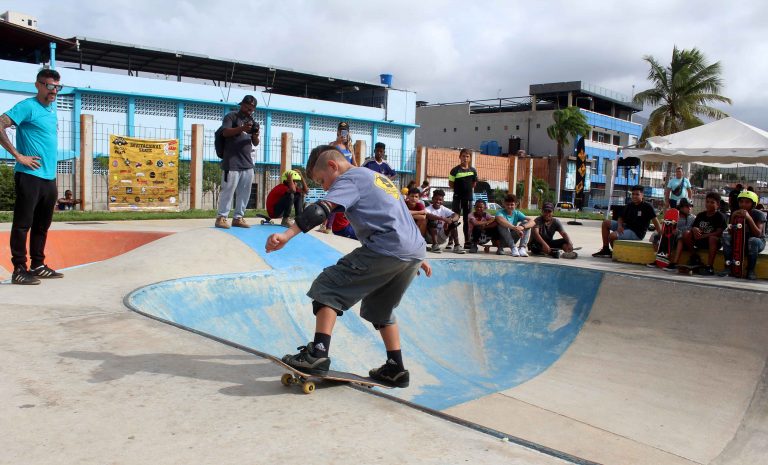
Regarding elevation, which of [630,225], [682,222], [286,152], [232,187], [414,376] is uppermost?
[286,152]

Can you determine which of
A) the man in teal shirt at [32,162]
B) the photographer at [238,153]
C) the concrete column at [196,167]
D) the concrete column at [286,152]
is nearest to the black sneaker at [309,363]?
the man in teal shirt at [32,162]

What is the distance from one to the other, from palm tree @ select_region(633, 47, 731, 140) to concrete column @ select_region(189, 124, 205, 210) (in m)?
27.2

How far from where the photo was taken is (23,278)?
566 centimetres

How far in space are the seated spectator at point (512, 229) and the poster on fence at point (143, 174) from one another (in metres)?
9.97

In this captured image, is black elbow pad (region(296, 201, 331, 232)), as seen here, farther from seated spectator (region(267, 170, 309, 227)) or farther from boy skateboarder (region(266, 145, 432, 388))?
seated spectator (region(267, 170, 309, 227))

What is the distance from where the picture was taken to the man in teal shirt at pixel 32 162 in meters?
5.48

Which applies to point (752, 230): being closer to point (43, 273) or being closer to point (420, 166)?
point (43, 273)

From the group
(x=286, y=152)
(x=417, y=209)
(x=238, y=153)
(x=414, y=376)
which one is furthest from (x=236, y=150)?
(x=286, y=152)

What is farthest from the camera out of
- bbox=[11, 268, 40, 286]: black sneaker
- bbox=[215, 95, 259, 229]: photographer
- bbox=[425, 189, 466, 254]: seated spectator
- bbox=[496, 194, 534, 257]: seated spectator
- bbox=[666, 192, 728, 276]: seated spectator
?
bbox=[425, 189, 466, 254]: seated spectator

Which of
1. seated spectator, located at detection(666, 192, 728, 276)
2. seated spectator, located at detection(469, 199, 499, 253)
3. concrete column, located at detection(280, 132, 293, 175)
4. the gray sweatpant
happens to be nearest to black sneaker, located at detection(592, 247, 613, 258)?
seated spectator, located at detection(666, 192, 728, 276)

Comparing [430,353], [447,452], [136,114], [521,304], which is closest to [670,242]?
[521,304]

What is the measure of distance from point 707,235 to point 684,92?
1165 inches

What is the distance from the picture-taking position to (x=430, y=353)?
6.21 metres

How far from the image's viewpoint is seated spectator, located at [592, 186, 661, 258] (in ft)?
33.7
